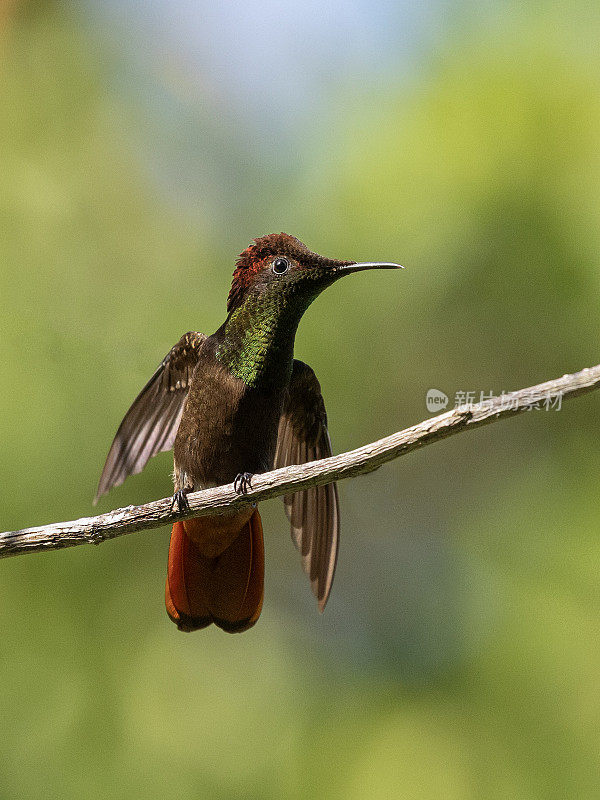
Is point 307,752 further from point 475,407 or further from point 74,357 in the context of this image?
point 475,407

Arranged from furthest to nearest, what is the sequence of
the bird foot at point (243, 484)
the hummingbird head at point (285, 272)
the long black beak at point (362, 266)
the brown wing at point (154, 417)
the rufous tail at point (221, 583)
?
the brown wing at point (154, 417)
the rufous tail at point (221, 583)
the hummingbird head at point (285, 272)
the long black beak at point (362, 266)
the bird foot at point (243, 484)

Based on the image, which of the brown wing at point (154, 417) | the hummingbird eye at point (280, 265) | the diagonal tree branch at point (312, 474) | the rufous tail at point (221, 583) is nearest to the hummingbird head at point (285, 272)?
the hummingbird eye at point (280, 265)

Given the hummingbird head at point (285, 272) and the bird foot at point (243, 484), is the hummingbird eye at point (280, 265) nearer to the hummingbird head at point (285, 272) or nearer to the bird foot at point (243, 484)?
the hummingbird head at point (285, 272)

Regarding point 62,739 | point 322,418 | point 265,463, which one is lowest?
point 62,739

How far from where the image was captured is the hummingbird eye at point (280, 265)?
3178 millimetres

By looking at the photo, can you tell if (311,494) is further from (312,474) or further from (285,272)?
(312,474)

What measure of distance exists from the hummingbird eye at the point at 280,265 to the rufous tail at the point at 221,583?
40.3 inches

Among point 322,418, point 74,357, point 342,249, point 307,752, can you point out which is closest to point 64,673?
point 307,752

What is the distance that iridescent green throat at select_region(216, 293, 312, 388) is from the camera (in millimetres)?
3182

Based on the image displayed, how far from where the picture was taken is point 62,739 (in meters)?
4.56

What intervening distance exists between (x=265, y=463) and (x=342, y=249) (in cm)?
185

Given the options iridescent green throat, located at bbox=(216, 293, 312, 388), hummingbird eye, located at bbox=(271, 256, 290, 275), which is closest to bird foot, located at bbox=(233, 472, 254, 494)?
iridescent green throat, located at bbox=(216, 293, 312, 388)

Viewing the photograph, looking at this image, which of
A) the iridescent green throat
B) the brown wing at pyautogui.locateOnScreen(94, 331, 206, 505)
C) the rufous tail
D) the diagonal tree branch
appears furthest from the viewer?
the brown wing at pyautogui.locateOnScreen(94, 331, 206, 505)

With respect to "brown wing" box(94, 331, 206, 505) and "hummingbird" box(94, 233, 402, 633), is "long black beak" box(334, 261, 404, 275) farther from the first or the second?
"brown wing" box(94, 331, 206, 505)
